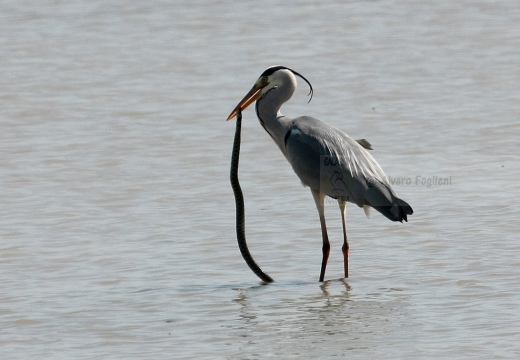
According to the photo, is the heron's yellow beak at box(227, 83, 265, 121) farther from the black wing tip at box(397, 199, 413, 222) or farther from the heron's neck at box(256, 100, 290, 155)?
the black wing tip at box(397, 199, 413, 222)

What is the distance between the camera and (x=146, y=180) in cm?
1159

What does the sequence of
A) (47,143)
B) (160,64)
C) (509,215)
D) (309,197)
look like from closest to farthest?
(509,215) < (309,197) < (47,143) < (160,64)

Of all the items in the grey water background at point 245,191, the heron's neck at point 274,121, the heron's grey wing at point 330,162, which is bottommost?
the grey water background at point 245,191

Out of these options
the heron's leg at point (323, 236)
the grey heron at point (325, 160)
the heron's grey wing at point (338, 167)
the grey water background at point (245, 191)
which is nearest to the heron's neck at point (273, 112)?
the grey heron at point (325, 160)

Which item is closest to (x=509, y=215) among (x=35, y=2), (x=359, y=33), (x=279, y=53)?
(x=279, y=53)

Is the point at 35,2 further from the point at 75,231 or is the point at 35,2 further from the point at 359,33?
the point at 75,231

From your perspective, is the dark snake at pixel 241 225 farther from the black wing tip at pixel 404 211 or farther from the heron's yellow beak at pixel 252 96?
the black wing tip at pixel 404 211

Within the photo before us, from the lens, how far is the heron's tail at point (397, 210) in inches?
336

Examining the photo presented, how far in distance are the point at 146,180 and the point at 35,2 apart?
1184cm

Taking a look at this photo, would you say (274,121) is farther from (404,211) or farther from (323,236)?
(404,211)

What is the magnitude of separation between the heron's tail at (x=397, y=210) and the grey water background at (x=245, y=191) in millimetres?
404

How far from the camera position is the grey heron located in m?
8.77

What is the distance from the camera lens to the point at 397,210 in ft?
28.1

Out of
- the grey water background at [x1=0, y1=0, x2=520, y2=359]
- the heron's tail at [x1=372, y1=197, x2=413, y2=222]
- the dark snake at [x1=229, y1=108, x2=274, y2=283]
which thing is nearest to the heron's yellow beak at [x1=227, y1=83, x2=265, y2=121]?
the dark snake at [x1=229, y1=108, x2=274, y2=283]
